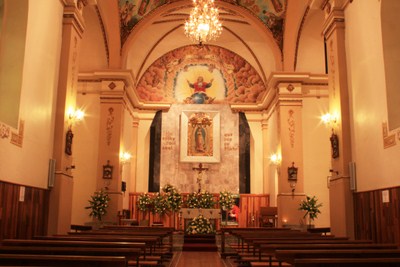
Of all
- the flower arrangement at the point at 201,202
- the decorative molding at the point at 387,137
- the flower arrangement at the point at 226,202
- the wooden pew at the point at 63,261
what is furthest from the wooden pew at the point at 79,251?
the flower arrangement at the point at 226,202

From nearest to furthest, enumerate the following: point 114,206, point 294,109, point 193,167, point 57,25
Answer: point 57,25, point 114,206, point 294,109, point 193,167

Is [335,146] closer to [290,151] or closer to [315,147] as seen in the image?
[290,151]

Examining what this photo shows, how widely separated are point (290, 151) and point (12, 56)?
1011 cm

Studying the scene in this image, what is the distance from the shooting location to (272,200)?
715 inches

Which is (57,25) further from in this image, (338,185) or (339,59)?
(338,185)

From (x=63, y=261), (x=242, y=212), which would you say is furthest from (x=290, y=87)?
(x=63, y=261)

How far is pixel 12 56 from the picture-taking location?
7.46 metres

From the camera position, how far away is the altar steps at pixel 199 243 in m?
12.5

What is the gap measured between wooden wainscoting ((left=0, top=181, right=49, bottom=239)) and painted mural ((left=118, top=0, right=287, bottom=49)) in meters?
8.25

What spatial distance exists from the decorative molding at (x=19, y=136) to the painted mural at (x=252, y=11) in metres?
8.33

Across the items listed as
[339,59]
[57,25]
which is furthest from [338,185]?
[57,25]

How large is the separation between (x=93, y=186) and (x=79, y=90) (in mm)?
3389

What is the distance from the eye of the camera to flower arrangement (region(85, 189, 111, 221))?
1386 cm

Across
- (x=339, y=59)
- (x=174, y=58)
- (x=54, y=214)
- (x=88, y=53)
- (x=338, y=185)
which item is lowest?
(x=54, y=214)
